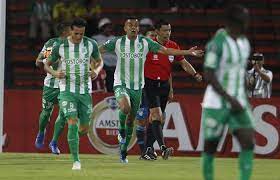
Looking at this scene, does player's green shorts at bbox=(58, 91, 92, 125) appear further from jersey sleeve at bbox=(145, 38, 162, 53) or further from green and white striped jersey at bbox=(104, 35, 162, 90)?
jersey sleeve at bbox=(145, 38, 162, 53)

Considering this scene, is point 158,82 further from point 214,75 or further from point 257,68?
point 214,75

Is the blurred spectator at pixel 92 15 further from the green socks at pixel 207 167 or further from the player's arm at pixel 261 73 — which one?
the green socks at pixel 207 167

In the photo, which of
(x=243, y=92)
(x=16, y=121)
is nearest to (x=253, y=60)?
(x=16, y=121)

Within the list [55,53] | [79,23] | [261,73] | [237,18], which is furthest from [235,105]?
[261,73]

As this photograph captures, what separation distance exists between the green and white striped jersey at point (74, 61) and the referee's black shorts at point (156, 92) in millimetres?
2555

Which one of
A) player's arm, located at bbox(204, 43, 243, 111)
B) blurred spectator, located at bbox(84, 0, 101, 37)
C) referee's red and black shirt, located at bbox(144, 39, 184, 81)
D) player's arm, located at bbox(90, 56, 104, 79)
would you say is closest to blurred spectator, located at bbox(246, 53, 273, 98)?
referee's red and black shirt, located at bbox(144, 39, 184, 81)

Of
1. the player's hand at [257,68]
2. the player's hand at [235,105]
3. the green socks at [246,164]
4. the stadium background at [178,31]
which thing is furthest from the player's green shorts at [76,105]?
the stadium background at [178,31]

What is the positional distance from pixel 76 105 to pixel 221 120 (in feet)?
14.6

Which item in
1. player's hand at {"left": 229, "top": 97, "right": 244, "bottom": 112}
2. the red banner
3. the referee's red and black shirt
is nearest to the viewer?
player's hand at {"left": 229, "top": 97, "right": 244, "bottom": 112}

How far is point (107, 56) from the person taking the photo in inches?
918

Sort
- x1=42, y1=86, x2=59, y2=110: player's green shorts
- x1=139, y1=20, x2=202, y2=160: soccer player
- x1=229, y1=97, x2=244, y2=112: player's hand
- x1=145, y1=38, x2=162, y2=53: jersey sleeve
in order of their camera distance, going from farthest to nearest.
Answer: x1=42, y1=86, x2=59, y2=110: player's green shorts → x1=139, y1=20, x2=202, y2=160: soccer player → x1=145, y1=38, x2=162, y2=53: jersey sleeve → x1=229, y1=97, x2=244, y2=112: player's hand

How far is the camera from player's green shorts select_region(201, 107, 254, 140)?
1010 centimetres

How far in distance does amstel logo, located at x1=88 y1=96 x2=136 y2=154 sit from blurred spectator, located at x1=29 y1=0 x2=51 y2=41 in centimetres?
637

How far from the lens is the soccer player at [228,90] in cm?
998
